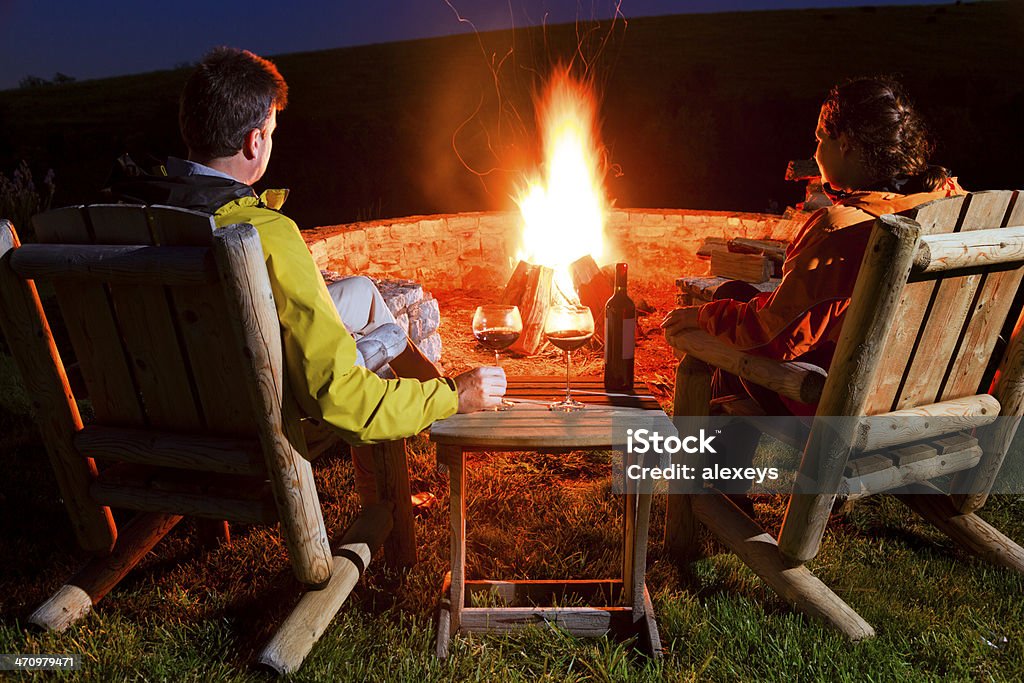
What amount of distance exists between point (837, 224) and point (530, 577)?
5.42 feet

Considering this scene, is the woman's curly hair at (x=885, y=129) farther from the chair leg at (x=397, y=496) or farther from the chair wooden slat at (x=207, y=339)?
the chair wooden slat at (x=207, y=339)

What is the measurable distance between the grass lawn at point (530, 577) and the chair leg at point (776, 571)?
0.19 feet

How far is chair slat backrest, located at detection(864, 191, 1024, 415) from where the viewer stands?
6.08 ft

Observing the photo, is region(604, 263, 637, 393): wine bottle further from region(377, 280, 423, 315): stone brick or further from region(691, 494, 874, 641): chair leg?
region(377, 280, 423, 315): stone brick

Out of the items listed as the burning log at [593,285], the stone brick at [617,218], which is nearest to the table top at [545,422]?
the burning log at [593,285]

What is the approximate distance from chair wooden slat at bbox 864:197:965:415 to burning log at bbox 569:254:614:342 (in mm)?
2728

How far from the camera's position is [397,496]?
97.7 inches

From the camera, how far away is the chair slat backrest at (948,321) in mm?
1854

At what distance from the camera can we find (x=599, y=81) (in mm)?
23328

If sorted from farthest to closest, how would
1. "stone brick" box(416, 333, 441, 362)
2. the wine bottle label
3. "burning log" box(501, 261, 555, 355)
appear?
"burning log" box(501, 261, 555, 355), "stone brick" box(416, 333, 441, 362), the wine bottle label

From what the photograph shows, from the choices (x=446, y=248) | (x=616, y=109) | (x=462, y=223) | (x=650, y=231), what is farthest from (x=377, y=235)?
(x=616, y=109)

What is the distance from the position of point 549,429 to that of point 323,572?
0.78 meters

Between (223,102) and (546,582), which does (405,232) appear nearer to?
(223,102)

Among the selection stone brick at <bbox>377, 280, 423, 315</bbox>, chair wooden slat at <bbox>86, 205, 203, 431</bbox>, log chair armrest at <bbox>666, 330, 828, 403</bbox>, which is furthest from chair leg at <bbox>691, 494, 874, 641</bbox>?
stone brick at <bbox>377, 280, 423, 315</bbox>
